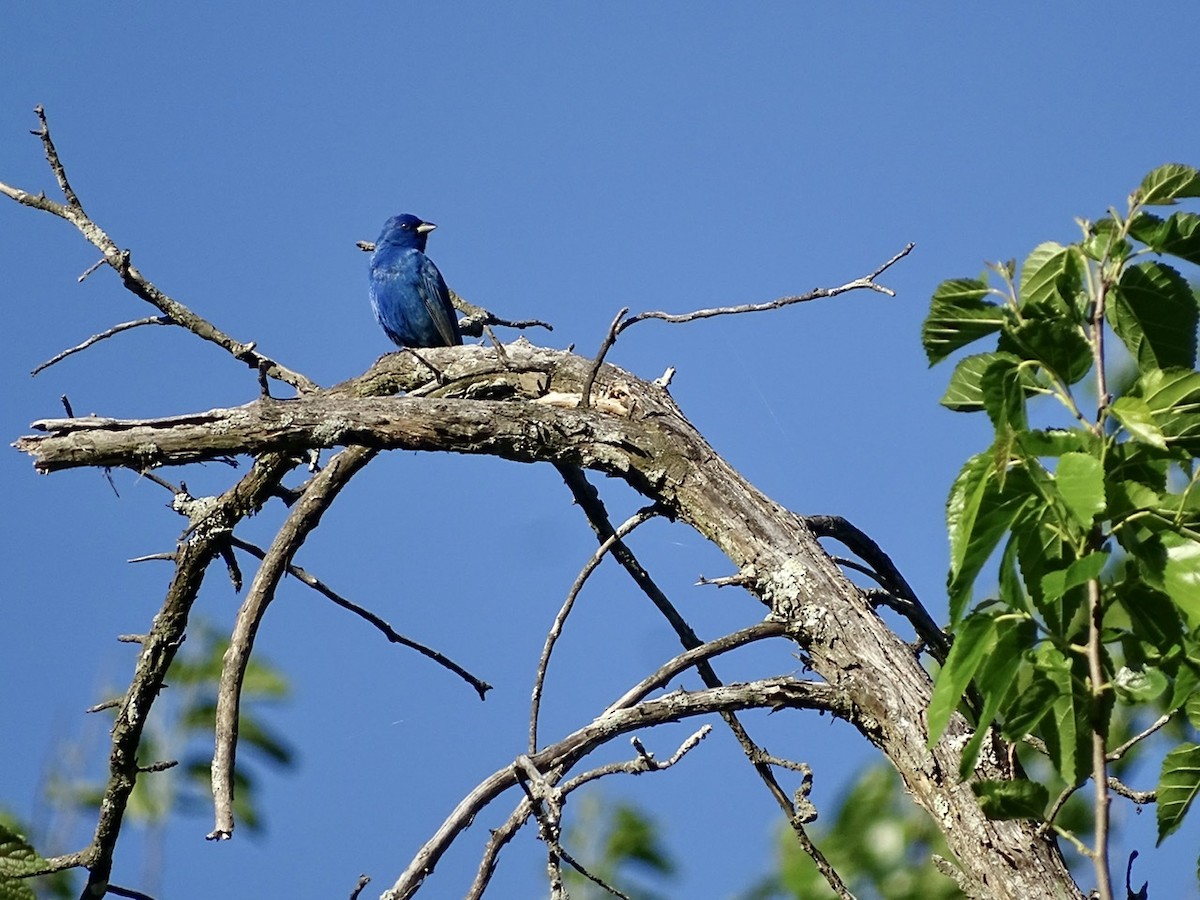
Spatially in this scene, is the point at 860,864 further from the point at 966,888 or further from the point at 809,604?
the point at 809,604

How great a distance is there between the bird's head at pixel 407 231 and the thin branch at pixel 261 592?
6.41 m

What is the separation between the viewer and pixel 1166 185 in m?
1.92

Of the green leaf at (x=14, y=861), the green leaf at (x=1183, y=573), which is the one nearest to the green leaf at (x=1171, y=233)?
the green leaf at (x=1183, y=573)

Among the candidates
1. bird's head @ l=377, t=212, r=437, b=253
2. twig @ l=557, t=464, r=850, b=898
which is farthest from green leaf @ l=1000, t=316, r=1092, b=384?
bird's head @ l=377, t=212, r=437, b=253

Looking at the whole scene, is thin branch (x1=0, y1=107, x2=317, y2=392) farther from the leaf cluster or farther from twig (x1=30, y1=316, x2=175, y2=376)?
the leaf cluster

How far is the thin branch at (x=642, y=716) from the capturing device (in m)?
2.89

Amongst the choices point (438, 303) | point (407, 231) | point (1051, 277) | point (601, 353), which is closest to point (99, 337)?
point (601, 353)

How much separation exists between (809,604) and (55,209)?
286cm

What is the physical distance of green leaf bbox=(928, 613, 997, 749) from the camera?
1.77 meters

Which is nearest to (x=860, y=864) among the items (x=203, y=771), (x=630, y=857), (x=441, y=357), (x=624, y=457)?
(x=624, y=457)

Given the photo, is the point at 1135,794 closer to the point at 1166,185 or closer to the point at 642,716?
the point at 642,716

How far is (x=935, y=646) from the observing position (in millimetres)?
3514

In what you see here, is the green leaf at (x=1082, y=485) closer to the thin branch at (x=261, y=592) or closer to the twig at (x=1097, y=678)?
the twig at (x=1097, y=678)

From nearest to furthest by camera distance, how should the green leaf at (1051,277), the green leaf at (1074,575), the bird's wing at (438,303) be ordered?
the green leaf at (1074,575) → the green leaf at (1051,277) → the bird's wing at (438,303)
